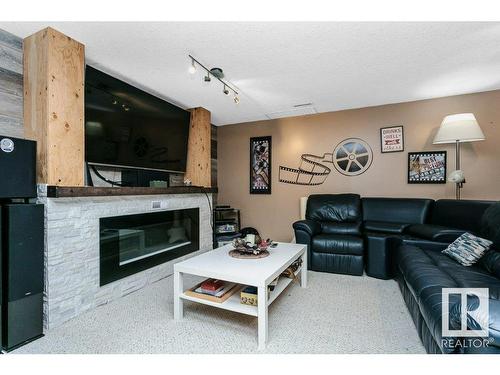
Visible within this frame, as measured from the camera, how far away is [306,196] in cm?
409

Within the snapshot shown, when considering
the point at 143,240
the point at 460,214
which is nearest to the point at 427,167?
the point at 460,214

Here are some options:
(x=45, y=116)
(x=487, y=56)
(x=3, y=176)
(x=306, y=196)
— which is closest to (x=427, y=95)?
(x=487, y=56)

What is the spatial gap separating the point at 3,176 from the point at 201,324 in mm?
1668

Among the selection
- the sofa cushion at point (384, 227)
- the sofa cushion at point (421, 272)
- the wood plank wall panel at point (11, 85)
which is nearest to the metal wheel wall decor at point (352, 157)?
the sofa cushion at point (384, 227)

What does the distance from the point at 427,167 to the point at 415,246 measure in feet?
4.68

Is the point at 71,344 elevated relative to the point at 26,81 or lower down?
lower down

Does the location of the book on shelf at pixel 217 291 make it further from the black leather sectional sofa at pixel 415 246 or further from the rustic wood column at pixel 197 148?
the rustic wood column at pixel 197 148

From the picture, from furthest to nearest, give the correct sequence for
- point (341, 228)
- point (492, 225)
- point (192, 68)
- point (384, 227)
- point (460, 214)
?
point (341, 228)
point (384, 227)
point (460, 214)
point (192, 68)
point (492, 225)

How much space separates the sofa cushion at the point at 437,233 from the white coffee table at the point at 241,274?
4.73 feet

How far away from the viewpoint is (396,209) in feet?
10.7

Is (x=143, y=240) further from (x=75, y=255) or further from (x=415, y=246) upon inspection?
(x=415, y=246)

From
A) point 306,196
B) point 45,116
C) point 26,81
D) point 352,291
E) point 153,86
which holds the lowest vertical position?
point 352,291
